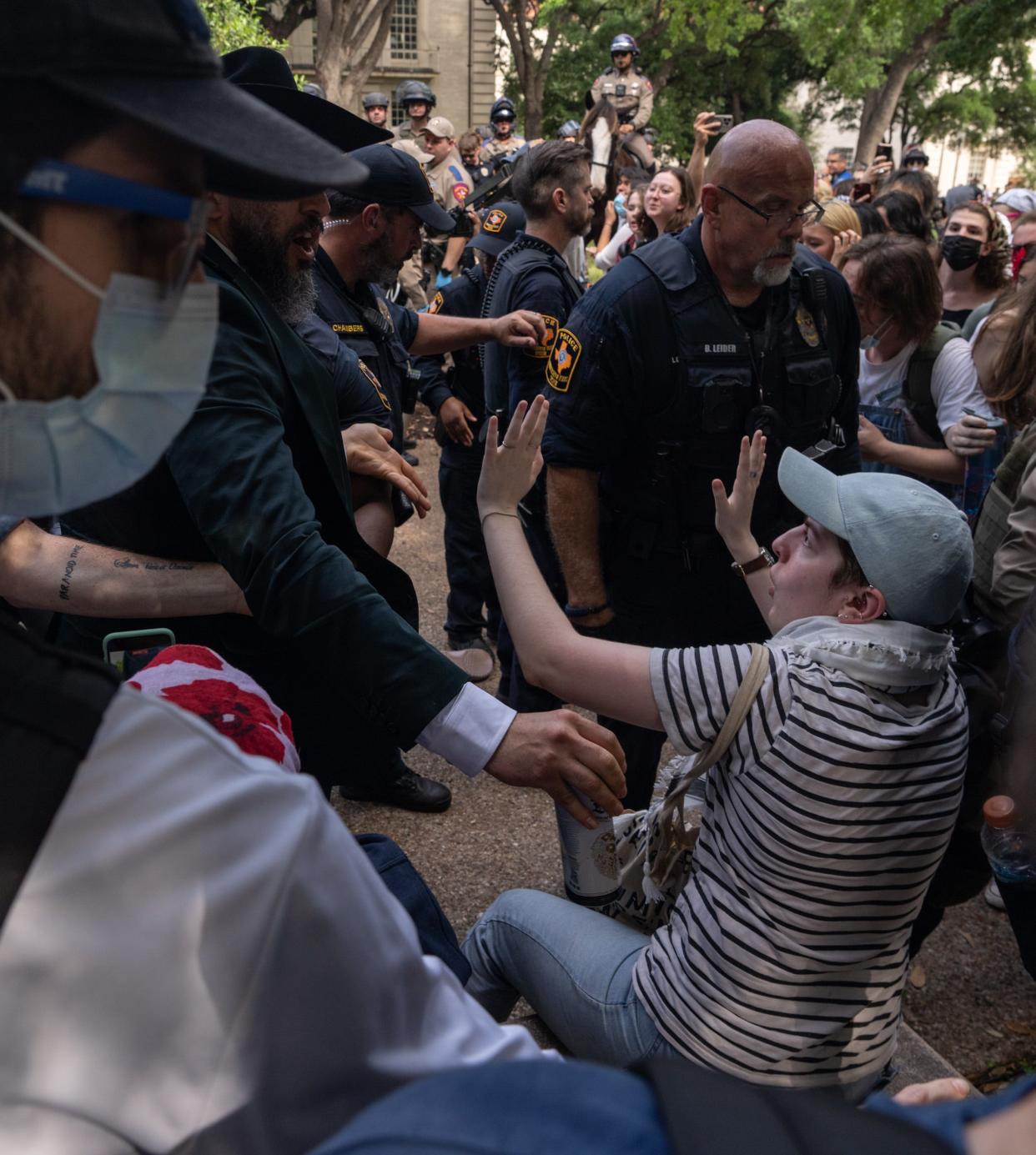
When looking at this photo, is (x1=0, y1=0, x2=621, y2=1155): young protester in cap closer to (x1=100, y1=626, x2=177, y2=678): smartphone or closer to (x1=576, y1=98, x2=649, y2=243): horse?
(x1=100, y1=626, x2=177, y2=678): smartphone

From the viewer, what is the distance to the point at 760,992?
201cm

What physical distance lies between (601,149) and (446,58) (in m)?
23.7

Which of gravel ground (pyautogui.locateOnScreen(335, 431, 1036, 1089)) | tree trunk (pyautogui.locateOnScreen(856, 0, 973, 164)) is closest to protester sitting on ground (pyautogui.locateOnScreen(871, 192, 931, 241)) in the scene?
gravel ground (pyautogui.locateOnScreen(335, 431, 1036, 1089))

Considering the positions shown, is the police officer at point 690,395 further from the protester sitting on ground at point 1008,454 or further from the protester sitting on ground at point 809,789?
the protester sitting on ground at point 809,789

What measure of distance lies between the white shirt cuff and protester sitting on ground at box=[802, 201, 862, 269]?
4.98m

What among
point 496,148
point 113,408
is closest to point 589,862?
point 113,408

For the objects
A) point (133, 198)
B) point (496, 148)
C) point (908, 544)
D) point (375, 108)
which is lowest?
point (908, 544)

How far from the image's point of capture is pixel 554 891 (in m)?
3.81

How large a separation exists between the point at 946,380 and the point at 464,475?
2365 mm

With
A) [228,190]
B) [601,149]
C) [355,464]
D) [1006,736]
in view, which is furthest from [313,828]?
[601,149]

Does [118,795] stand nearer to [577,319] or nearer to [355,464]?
[355,464]

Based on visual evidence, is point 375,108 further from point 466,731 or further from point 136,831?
point 136,831

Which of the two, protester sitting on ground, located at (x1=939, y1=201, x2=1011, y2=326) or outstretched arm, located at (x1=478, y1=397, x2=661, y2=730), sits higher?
protester sitting on ground, located at (x1=939, y1=201, x2=1011, y2=326)

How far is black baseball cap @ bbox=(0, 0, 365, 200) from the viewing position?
842 millimetres
